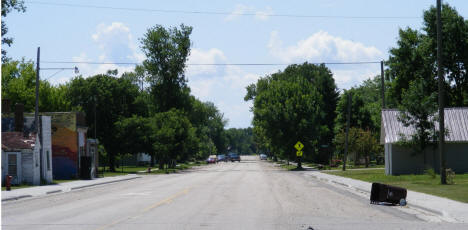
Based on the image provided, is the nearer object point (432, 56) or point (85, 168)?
point (85, 168)

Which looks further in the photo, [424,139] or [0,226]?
[424,139]

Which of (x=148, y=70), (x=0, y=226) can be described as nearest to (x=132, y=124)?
(x=148, y=70)

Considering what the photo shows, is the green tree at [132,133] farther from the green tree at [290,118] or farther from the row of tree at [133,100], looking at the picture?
the green tree at [290,118]

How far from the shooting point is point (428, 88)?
65.1 m

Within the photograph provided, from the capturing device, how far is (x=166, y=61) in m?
84.8

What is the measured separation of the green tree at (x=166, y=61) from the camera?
84688 millimetres

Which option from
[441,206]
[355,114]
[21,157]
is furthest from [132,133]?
[441,206]

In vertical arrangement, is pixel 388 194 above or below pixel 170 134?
below

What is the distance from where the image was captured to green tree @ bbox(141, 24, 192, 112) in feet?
278

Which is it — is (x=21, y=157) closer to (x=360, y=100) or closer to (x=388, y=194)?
(x=388, y=194)

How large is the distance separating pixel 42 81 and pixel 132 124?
71.1 ft

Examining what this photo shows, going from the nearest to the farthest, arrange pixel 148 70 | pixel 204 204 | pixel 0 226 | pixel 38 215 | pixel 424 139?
1. pixel 0 226
2. pixel 38 215
3. pixel 204 204
4. pixel 424 139
5. pixel 148 70

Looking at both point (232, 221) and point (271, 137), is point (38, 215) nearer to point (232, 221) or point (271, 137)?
point (232, 221)

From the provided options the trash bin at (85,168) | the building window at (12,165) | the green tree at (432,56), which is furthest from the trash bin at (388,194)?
the green tree at (432,56)
